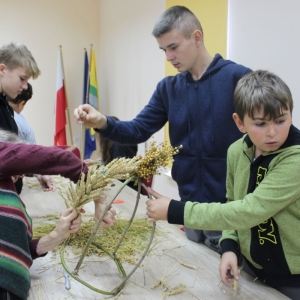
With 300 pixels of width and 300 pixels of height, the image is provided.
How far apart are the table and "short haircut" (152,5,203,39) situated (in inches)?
35.5

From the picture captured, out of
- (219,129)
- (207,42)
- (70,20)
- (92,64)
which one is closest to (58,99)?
(92,64)

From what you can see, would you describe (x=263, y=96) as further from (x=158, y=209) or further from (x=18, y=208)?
(x=18, y=208)

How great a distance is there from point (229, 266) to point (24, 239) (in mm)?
701

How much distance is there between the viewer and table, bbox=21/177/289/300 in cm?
114

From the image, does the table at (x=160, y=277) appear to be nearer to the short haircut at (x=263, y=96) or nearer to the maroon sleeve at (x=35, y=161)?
the maroon sleeve at (x=35, y=161)

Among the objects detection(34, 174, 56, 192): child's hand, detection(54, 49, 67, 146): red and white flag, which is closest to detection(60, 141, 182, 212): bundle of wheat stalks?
detection(34, 174, 56, 192): child's hand

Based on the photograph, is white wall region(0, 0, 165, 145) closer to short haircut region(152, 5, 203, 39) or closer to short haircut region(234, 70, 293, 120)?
short haircut region(152, 5, 203, 39)

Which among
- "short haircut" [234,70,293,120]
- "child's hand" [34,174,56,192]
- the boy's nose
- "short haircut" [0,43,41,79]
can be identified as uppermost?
"short haircut" [0,43,41,79]

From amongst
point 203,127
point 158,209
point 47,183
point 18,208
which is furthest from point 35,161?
point 47,183

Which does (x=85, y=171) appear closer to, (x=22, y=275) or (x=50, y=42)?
(x=22, y=275)

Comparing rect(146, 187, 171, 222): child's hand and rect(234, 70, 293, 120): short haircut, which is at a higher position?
rect(234, 70, 293, 120): short haircut

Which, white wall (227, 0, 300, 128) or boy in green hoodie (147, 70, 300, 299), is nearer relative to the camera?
boy in green hoodie (147, 70, 300, 299)

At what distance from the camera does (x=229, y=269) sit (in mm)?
1193

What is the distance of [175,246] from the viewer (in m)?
1.53
